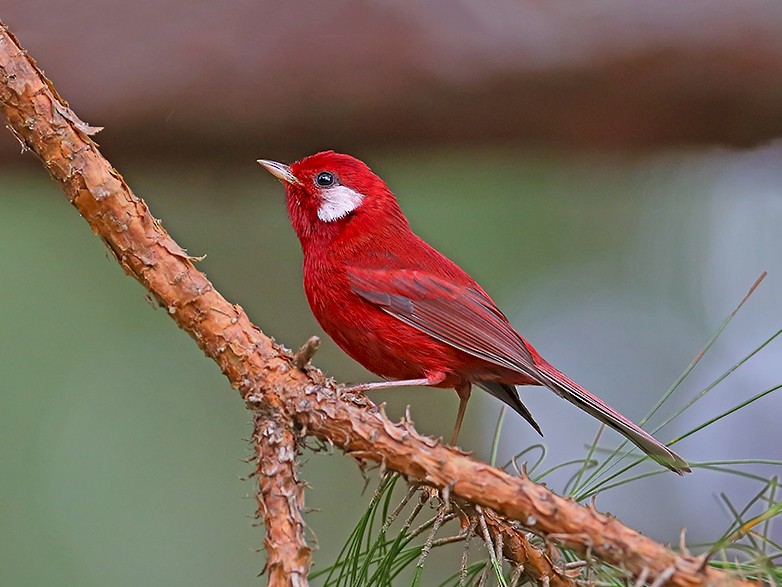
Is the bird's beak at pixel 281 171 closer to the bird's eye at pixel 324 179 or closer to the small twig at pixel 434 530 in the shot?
the bird's eye at pixel 324 179

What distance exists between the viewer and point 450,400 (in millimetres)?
6078

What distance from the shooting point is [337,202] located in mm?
3168

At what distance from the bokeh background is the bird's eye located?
286 millimetres

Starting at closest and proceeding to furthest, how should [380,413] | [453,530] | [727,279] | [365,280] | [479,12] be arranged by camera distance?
[380,413] → [365,280] → [479,12] → [453,530] → [727,279]

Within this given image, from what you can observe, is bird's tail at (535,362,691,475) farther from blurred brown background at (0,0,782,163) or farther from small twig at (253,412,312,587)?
blurred brown background at (0,0,782,163)

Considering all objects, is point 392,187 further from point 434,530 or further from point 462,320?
point 434,530

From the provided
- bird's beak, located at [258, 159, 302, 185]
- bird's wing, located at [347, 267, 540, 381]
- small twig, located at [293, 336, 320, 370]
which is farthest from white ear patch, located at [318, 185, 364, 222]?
small twig, located at [293, 336, 320, 370]

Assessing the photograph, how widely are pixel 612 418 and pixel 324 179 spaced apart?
1.29 m

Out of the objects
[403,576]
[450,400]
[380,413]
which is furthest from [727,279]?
→ [380,413]

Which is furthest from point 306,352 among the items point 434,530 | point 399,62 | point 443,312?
point 399,62

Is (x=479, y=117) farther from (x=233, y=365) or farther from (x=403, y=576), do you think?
(x=403, y=576)

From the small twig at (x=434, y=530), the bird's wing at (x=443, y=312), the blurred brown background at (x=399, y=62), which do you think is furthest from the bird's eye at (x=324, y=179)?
the small twig at (x=434, y=530)

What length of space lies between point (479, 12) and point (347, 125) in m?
0.61

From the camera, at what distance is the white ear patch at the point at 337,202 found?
313cm
